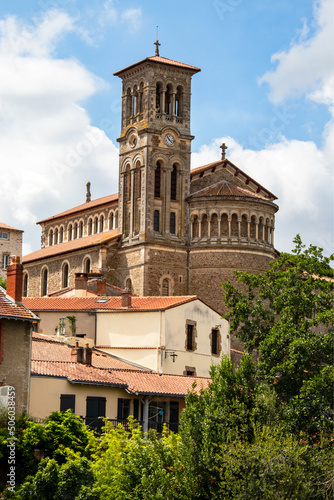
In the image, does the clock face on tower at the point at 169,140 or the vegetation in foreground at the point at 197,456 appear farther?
the clock face on tower at the point at 169,140

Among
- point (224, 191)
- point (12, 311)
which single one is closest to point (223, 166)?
point (224, 191)

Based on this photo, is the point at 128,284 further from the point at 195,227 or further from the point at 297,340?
the point at 297,340

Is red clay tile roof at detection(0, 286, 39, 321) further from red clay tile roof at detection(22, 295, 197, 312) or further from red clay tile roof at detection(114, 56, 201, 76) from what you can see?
red clay tile roof at detection(114, 56, 201, 76)

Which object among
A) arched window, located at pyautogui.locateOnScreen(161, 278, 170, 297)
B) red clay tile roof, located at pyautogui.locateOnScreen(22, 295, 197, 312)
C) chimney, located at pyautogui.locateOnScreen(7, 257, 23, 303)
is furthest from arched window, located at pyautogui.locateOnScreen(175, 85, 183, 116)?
chimney, located at pyautogui.locateOnScreen(7, 257, 23, 303)

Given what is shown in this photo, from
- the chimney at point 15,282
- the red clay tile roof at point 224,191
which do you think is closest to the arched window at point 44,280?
the red clay tile roof at point 224,191

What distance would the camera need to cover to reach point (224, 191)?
72.8 m

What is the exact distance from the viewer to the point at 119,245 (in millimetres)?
74938

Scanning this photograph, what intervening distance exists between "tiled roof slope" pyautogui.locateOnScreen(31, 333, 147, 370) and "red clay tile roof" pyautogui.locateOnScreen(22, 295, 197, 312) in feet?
12.2

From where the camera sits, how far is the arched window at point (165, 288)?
71.6m

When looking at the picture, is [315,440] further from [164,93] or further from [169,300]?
[164,93]

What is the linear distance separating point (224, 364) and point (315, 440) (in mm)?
6468

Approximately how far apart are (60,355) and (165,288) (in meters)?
25.7

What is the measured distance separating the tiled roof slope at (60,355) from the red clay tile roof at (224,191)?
21915 millimetres

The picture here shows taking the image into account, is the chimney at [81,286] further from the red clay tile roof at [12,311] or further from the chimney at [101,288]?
the red clay tile roof at [12,311]
